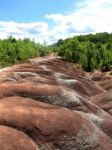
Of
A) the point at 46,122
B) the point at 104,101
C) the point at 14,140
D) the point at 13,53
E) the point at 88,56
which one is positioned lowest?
the point at 88,56

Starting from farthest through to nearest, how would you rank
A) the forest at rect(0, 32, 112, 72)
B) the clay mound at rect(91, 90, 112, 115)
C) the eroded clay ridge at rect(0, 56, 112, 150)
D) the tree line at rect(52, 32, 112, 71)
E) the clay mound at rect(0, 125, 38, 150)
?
the tree line at rect(52, 32, 112, 71)
the forest at rect(0, 32, 112, 72)
the clay mound at rect(91, 90, 112, 115)
the eroded clay ridge at rect(0, 56, 112, 150)
the clay mound at rect(0, 125, 38, 150)

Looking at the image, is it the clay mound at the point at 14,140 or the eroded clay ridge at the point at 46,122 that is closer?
the clay mound at the point at 14,140

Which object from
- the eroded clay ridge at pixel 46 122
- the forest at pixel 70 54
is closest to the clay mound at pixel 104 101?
the eroded clay ridge at pixel 46 122

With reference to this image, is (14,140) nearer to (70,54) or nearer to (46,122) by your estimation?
(46,122)

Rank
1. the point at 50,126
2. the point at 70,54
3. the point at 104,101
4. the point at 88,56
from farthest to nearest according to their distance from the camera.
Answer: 1. the point at 70,54
2. the point at 88,56
3. the point at 104,101
4. the point at 50,126

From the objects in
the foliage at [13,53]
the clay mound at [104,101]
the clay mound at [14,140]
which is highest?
the clay mound at [14,140]

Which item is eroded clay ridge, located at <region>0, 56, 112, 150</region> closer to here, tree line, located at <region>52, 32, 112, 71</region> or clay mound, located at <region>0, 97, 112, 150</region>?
clay mound, located at <region>0, 97, 112, 150</region>

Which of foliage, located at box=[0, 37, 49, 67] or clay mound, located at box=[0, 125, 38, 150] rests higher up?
clay mound, located at box=[0, 125, 38, 150]

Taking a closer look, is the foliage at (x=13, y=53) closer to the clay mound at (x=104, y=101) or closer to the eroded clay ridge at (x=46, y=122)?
the clay mound at (x=104, y=101)

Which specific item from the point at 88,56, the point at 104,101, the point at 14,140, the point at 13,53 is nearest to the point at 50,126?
the point at 14,140

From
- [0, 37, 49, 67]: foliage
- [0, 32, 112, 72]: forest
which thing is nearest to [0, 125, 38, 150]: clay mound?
[0, 37, 49, 67]: foliage

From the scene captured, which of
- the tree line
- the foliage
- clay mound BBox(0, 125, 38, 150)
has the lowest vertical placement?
the tree line

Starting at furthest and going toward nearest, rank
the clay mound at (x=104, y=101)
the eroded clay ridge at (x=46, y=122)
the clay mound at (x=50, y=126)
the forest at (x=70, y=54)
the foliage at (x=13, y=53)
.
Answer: the forest at (x=70, y=54), the foliage at (x=13, y=53), the clay mound at (x=104, y=101), the clay mound at (x=50, y=126), the eroded clay ridge at (x=46, y=122)

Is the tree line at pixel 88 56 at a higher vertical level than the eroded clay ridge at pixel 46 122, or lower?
lower
